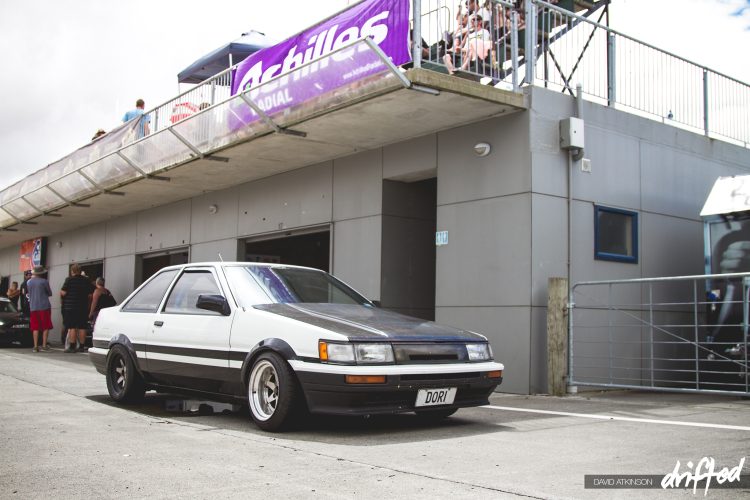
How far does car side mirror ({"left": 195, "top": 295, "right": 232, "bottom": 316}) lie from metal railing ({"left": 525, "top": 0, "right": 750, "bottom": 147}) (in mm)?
5446

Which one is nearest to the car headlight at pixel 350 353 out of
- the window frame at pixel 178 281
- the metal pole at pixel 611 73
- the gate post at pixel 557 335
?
the window frame at pixel 178 281

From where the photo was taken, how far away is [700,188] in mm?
12320

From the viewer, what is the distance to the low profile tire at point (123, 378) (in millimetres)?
7621

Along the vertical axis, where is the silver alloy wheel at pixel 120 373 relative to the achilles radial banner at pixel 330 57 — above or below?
below

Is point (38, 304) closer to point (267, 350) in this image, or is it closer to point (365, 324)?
point (267, 350)

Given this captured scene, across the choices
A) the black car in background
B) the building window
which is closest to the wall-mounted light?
the building window

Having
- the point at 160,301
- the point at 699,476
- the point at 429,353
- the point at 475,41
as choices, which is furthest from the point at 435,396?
the point at 475,41

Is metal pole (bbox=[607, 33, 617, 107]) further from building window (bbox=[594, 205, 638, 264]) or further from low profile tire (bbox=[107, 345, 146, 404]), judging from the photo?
low profile tire (bbox=[107, 345, 146, 404])

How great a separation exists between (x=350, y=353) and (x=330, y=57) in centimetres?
515

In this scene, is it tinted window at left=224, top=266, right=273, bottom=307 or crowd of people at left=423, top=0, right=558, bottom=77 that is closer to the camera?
tinted window at left=224, top=266, right=273, bottom=307

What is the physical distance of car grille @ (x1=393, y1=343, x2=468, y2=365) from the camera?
231 inches

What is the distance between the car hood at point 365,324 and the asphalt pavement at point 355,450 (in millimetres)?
765

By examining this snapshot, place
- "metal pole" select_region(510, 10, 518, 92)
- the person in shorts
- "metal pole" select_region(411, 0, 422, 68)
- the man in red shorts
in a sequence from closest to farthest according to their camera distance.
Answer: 1. "metal pole" select_region(411, 0, 422, 68)
2. "metal pole" select_region(510, 10, 518, 92)
3. the man in red shorts
4. the person in shorts

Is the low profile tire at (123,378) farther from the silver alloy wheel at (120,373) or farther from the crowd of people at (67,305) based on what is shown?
the crowd of people at (67,305)
